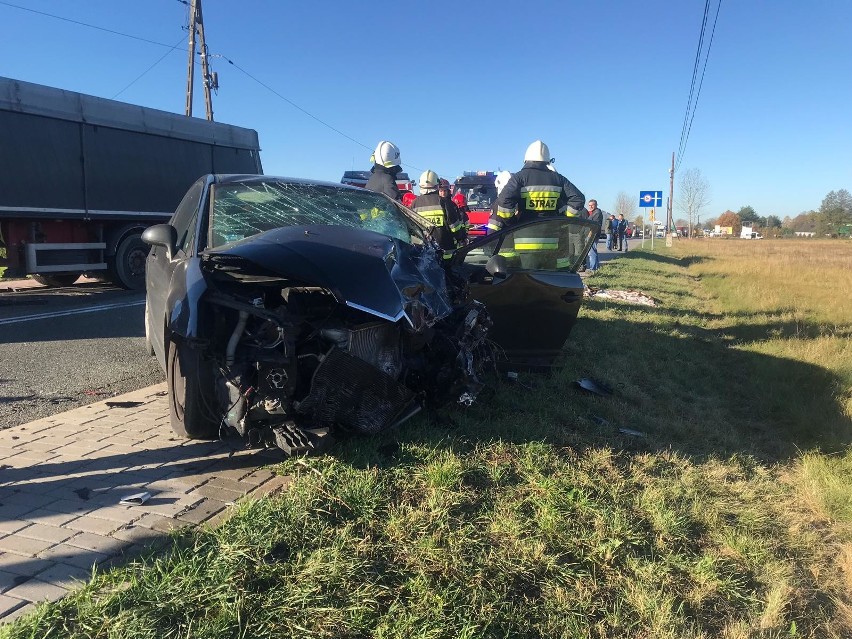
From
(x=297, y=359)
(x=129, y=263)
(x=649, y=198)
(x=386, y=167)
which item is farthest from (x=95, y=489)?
(x=649, y=198)

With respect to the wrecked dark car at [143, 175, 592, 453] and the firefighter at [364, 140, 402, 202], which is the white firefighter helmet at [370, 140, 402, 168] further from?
the wrecked dark car at [143, 175, 592, 453]

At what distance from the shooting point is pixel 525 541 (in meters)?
2.60

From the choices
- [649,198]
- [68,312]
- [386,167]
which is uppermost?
[649,198]

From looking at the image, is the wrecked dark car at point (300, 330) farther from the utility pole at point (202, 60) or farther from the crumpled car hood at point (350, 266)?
the utility pole at point (202, 60)

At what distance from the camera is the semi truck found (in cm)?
848

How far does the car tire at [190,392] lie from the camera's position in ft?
9.63

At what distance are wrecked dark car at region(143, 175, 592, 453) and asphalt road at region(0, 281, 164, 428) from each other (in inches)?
49.4

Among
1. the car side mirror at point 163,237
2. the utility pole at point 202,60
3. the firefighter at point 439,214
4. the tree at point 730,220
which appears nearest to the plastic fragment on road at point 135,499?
the car side mirror at point 163,237

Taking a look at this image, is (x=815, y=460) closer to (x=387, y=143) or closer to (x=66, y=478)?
(x=66, y=478)

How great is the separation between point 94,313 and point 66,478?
5.66 m

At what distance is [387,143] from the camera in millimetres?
7551

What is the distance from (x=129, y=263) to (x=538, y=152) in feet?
24.9

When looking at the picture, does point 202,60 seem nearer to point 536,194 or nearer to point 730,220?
point 536,194

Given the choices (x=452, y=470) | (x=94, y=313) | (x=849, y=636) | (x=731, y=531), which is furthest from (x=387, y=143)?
(x=849, y=636)
